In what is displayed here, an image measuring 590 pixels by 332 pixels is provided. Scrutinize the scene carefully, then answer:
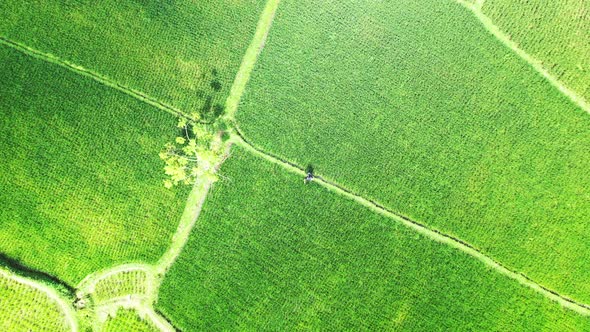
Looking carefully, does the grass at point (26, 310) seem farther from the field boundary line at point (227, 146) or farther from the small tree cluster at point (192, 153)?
the small tree cluster at point (192, 153)

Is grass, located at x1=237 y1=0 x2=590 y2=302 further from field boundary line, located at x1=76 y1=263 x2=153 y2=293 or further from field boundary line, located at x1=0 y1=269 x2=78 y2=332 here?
field boundary line, located at x1=0 y1=269 x2=78 y2=332

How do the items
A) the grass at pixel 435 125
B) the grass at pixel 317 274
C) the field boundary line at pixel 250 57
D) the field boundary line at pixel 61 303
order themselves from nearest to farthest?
1. the field boundary line at pixel 61 303
2. the grass at pixel 317 274
3. the grass at pixel 435 125
4. the field boundary line at pixel 250 57

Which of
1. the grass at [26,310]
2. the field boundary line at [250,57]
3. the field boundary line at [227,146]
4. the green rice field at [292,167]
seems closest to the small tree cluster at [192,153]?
the green rice field at [292,167]

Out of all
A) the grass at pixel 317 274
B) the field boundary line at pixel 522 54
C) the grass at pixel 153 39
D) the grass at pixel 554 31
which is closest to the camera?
the grass at pixel 317 274

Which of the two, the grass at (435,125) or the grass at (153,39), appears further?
the grass at (435,125)

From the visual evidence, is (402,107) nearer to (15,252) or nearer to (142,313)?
(142,313)

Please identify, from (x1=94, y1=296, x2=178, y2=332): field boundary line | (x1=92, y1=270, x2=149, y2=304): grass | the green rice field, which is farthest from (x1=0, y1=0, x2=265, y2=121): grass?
(x1=94, y1=296, x2=178, y2=332): field boundary line
